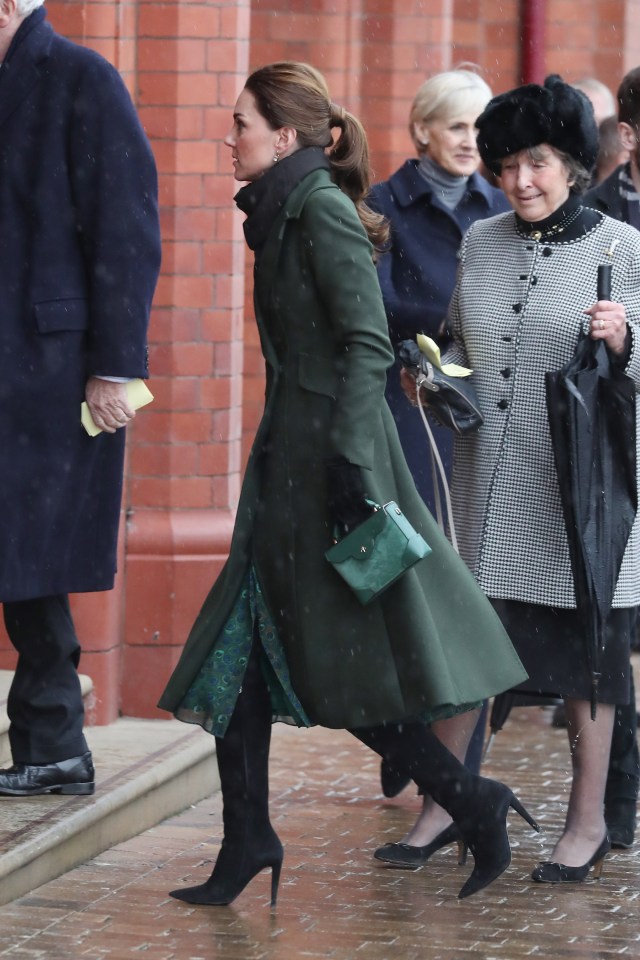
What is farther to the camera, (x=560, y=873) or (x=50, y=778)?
(x=50, y=778)

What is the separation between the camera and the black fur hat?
5383 mm

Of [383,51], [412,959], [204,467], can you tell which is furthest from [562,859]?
[383,51]

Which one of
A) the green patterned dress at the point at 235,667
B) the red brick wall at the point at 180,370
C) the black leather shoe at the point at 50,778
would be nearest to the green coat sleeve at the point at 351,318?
the green patterned dress at the point at 235,667

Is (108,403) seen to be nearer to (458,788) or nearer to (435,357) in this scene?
(435,357)

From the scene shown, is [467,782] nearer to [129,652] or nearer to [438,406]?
[438,406]

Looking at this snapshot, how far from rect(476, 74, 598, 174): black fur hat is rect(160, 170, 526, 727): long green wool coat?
0.68 meters

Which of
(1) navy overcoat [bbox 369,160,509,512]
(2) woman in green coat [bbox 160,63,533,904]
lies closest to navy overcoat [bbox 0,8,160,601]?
(2) woman in green coat [bbox 160,63,533,904]

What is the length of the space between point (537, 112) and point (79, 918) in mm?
2298

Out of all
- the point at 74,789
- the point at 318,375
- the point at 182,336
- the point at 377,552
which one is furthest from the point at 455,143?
the point at 74,789

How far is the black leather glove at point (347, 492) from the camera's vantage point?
15.7ft

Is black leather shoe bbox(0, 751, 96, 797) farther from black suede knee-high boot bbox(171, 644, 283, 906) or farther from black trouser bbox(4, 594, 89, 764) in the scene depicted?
black suede knee-high boot bbox(171, 644, 283, 906)

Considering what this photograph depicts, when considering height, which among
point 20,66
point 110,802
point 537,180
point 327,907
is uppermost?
point 20,66

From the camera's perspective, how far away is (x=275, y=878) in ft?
16.6

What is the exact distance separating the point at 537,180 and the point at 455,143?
4.21 feet
